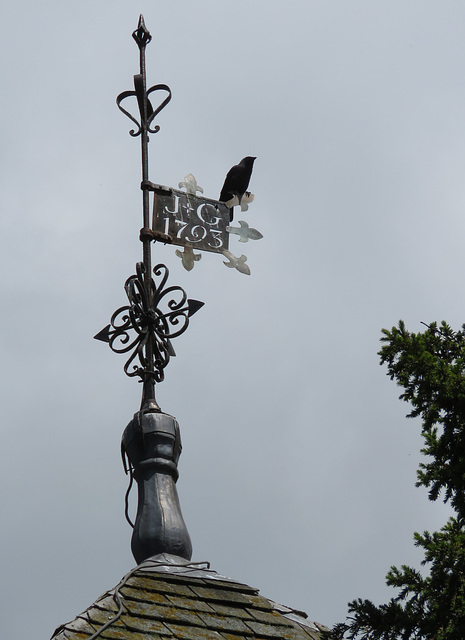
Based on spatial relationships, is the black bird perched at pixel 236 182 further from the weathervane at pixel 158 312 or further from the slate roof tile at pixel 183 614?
the slate roof tile at pixel 183 614

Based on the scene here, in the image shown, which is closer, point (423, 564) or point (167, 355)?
point (423, 564)

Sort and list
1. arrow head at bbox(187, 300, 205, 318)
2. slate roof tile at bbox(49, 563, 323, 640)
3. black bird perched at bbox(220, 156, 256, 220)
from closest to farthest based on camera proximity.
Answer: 1. slate roof tile at bbox(49, 563, 323, 640)
2. arrow head at bbox(187, 300, 205, 318)
3. black bird perched at bbox(220, 156, 256, 220)

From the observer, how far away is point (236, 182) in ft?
22.2

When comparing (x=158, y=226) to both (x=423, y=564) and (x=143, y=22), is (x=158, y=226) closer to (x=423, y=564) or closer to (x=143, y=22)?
(x=143, y=22)

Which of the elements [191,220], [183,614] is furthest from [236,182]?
[183,614]

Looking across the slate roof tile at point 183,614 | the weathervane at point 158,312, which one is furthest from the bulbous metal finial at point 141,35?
the slate roof tile at point 183,614

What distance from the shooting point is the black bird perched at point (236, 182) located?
6.71 metres

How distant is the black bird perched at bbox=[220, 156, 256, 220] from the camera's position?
6.71 m

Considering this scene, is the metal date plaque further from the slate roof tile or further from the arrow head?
the slate roof tile

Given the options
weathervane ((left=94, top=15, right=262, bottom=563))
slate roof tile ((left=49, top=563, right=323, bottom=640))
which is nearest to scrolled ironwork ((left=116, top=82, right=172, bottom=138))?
weathervane ((left=94, top=15, right=262, bottom=563))

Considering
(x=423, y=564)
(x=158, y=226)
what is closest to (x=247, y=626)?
(x=423, y=564)

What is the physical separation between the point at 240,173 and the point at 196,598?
2.67 m

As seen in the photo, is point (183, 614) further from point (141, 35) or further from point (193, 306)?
point (141, 35)

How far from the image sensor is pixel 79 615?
4.54 metres
